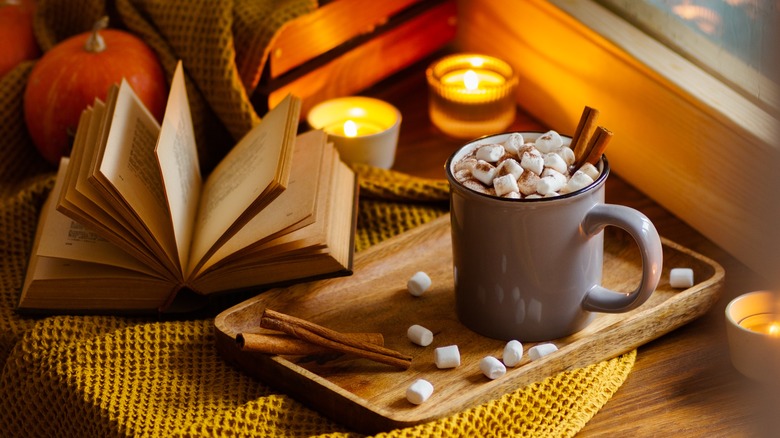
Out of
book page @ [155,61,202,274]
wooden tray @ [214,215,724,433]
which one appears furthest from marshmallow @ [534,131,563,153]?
book page @ [155,61,202,274]

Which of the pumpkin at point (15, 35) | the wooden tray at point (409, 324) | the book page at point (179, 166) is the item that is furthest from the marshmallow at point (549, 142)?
the pumpkin at point (15, 35)

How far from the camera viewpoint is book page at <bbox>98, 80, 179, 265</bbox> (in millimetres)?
868

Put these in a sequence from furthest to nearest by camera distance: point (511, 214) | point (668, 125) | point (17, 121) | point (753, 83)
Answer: point (17, 121) < point (668, 125) < point (753, 83) < point (511, 214)

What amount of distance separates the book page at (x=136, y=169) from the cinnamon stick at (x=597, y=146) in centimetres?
39

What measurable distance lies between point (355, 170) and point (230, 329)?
1.08 feet

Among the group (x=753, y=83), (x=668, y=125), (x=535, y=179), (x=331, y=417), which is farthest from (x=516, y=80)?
(x=331, y=417)

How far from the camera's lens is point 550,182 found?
767 millimetres

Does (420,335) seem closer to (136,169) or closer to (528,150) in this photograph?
(528,150)

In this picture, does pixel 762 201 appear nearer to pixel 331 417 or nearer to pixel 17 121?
pixel 331 417

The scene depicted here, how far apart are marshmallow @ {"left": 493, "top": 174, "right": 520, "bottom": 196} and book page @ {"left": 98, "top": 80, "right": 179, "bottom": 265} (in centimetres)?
33

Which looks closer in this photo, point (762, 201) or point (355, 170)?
point (762, 201)

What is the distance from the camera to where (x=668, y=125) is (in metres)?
1.05

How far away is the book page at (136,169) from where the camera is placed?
34.2 inches

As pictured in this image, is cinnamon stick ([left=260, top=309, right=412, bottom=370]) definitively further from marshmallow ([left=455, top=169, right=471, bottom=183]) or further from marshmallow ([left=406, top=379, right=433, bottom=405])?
marshmallow ([left=455, top=169, right=471, bottom=183])
